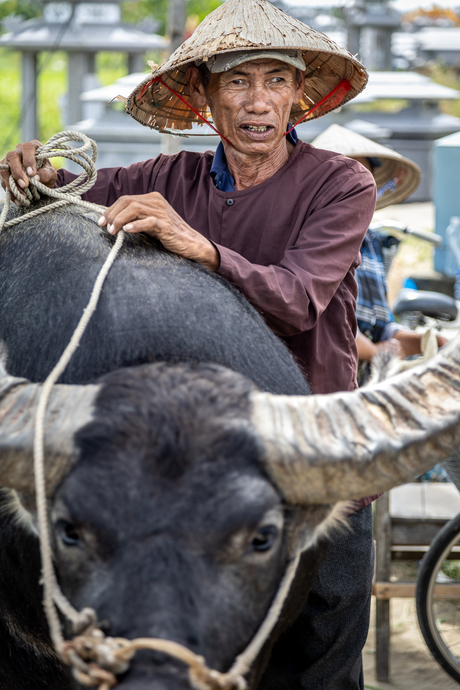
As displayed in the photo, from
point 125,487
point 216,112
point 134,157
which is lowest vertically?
point 134,157

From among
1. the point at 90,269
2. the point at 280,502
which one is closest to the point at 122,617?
the point at 280,502

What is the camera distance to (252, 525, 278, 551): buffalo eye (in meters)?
1.48

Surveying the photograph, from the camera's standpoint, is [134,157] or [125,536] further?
[134,157]

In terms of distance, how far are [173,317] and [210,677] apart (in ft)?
2.73

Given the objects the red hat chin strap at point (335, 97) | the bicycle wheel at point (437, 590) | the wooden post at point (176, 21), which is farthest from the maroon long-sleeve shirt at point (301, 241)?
the wooden post at point (176, 21)

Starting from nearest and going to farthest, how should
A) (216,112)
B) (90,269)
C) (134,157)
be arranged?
(90,269) < (216,112) < (134,157)

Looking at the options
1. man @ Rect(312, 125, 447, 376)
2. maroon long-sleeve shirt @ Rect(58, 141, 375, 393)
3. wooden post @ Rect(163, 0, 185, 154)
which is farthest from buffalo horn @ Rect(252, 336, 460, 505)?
wooden post @ Rect(163, 0, 185, 154)

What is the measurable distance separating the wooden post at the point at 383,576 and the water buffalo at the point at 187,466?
160 cm

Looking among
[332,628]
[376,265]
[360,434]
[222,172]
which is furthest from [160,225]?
[376,265]

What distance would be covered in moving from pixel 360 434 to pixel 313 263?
647 mm

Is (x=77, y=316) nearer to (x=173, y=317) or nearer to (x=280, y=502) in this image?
(x=173, y=317)

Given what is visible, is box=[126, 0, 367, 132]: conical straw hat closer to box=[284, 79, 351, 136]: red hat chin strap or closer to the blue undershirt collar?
box=[284, 79, 351, 136]: red hat chin strap

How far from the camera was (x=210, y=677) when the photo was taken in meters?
1.27

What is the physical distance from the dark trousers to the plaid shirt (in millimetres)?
1393
